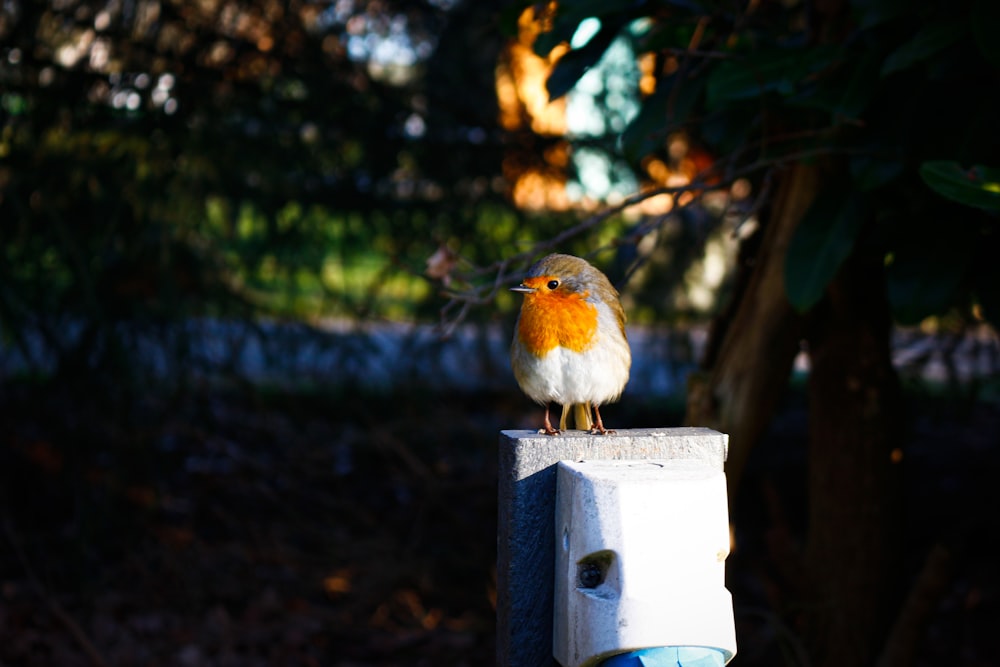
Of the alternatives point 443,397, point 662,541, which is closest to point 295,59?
point 443,397

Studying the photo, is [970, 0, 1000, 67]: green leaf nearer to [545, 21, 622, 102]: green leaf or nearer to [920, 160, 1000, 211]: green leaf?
[920, 160, 1000, 211]: green leaf

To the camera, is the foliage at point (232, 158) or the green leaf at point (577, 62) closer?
the green leaf at point (577, 62)

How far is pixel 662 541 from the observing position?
58.0 inches

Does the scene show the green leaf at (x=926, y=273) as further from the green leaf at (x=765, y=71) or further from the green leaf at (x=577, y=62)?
the green leaf at (x=577, y=62)

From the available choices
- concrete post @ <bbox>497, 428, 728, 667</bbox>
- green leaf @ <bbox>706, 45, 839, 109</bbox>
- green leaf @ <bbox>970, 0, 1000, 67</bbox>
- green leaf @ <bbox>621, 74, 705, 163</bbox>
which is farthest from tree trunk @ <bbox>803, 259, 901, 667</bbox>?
concrete post @ <bbox>497, 428, 728, 667</bbox>

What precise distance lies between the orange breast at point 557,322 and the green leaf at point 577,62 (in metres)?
0.98

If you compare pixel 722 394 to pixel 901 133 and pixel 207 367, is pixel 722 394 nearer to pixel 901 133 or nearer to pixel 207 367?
pixel 901 133

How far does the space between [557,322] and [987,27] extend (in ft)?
3.48

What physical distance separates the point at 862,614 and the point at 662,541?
Result: 2.03 m

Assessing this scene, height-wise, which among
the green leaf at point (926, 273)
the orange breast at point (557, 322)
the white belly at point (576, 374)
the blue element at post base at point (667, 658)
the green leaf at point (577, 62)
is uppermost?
the green leaf at point (577, 62)

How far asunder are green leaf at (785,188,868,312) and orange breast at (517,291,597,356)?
2.82 ft

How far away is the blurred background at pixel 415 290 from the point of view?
2.72m

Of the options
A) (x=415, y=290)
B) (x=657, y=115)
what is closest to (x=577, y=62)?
(x=657, y=115)

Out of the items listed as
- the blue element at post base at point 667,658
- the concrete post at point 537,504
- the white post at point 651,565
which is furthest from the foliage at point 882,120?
the blue element at post base at point 667,658
